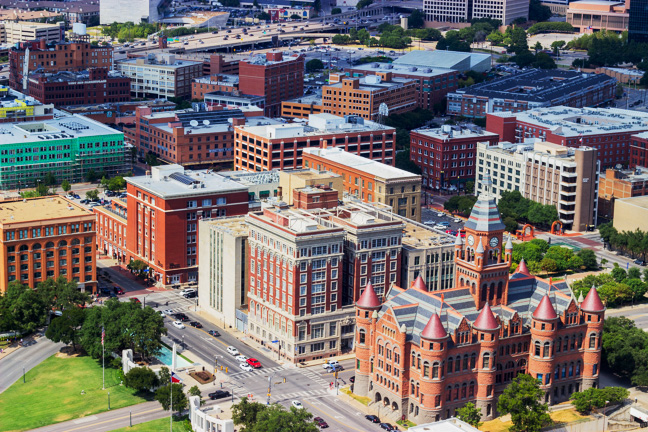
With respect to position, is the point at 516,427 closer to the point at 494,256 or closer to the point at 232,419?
the point at 494,256

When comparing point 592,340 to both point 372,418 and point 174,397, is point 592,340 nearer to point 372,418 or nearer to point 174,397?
point 372,418

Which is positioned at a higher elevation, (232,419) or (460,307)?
(460,307)

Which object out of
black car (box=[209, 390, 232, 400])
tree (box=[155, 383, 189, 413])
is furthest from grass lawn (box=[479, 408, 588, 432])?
tree (box=[155, 383, 189, 413])

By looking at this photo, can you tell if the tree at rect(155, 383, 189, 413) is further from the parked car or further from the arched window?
the arched window

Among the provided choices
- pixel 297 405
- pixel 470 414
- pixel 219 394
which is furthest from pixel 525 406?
pixel 219 394

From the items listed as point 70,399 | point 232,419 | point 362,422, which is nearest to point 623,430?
point 362,422

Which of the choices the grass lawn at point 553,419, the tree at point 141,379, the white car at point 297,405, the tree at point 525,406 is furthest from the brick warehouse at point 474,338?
the tree at point 141,379
